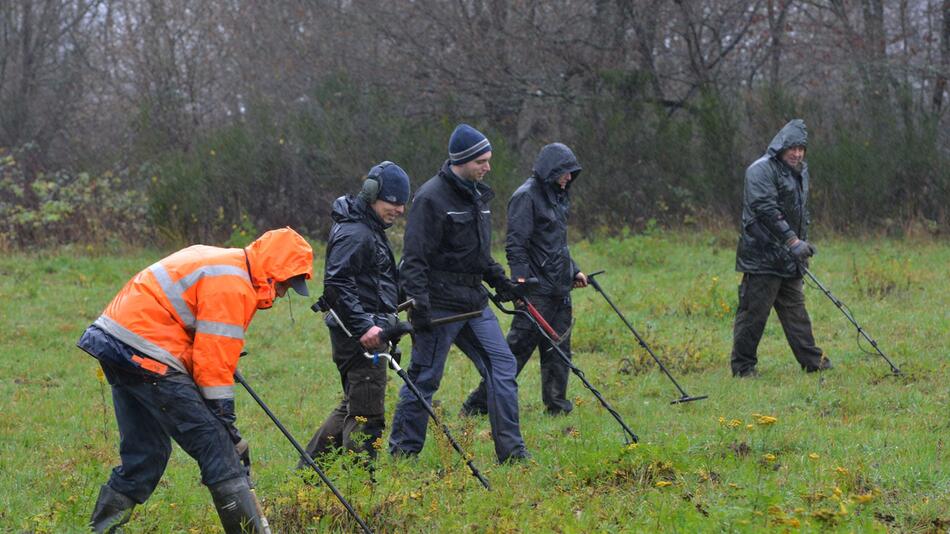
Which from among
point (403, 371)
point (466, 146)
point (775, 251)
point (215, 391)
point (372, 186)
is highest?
point (466, 146)

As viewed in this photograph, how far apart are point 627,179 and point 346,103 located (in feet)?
17.3

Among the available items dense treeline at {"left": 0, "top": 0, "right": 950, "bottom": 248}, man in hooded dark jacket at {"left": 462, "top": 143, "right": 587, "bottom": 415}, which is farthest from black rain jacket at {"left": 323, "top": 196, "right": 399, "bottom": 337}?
dense treeline at {"left": 0, "top": 0, "right": 950, "bottom": 248}

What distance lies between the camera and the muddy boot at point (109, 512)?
5059mm

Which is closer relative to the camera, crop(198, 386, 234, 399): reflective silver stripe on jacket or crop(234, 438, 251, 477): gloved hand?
crop(198, 386, 234, 399): reflective silver stripe on jacket

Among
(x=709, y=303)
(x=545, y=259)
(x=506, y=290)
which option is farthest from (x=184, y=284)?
(x=709, y=303)

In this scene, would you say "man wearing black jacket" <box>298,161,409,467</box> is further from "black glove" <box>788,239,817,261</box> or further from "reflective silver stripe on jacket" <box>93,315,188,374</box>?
"black glove" <box>788,239,817,261</box>

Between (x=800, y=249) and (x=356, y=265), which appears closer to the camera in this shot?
(x=356, y=265)

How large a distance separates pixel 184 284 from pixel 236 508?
978 mm

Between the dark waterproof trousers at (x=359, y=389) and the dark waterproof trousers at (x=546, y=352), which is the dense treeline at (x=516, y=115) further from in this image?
the dark waterproof trousers at (x=359, y=389)

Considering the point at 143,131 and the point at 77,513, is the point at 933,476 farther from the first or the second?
the point at 143,131

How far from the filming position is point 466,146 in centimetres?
655

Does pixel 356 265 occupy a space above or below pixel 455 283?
above

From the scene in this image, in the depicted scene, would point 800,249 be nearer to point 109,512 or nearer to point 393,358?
point 393,358

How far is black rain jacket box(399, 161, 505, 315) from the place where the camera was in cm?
649
